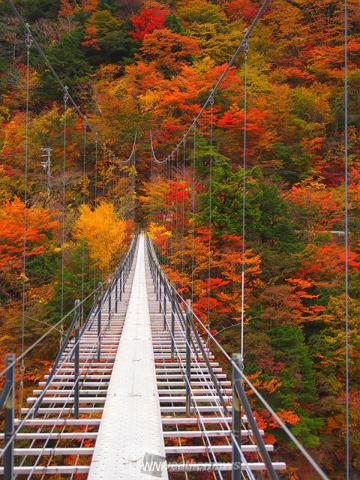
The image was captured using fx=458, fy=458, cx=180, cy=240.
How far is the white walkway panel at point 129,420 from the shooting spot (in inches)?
104

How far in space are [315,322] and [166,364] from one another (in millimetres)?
8801

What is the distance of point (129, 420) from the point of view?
333 centimetres

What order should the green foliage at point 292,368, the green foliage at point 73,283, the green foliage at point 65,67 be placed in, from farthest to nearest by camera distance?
1. the green foliage at point 65,67
2. the green foliage at point 73,283
3. the green foliage at point 292,368

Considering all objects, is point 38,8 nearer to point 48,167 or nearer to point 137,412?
point 48,167

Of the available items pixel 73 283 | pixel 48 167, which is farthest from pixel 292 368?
pixel 48 167

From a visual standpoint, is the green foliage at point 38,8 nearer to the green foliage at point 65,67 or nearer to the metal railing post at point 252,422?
the green foliage at point 65,67

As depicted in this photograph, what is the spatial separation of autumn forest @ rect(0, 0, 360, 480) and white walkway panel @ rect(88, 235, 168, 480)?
56.7 inches

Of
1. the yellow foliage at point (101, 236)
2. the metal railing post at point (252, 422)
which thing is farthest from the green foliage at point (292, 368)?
the metal railing post at point (252, 422)

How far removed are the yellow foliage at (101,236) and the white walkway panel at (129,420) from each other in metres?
8.01

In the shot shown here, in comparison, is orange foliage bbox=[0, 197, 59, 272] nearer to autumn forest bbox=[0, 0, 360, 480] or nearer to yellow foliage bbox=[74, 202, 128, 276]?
autumn forest bbox=[0, 0, 360, 480]

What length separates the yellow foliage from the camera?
1371 centimetres

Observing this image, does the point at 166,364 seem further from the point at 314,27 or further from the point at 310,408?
the point at 314,27

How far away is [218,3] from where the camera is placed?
1326 inches

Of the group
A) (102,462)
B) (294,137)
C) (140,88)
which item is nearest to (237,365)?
(102,462)
